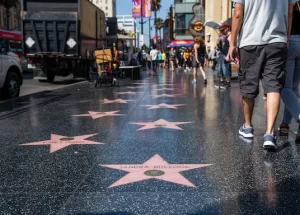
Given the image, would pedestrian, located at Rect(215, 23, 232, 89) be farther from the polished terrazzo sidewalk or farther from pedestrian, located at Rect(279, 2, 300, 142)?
pedestrian, located at Rect(279, 2, 300, 142)

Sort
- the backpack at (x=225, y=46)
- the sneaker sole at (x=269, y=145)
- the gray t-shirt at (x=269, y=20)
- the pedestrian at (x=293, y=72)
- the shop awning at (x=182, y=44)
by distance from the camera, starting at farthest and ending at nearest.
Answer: the shop awning at (x=182, y=44)
the backpack at (x=225, y=46)
the pedestrian at (x=293, y=72)
the gray t-shirt at (x=269, y=20)
the sneaker sole at (x=269, y=145)

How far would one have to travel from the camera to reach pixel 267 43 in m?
4.07

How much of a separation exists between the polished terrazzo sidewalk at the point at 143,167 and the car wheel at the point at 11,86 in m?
3.92

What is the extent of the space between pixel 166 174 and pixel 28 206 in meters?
1.23

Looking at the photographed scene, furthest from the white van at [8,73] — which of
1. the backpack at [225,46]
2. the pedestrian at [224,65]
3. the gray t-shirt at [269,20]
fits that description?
the gray t-shirt at [269,20]

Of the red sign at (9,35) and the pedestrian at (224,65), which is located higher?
the red sign at (9,35)

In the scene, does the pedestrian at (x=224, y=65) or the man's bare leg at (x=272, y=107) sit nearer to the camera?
the man's bare leg at (x=272, y=107)

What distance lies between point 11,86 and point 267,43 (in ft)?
26.9

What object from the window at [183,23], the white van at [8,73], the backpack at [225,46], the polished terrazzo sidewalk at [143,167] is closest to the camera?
the polished terrazzo sidewalk at [143,167]

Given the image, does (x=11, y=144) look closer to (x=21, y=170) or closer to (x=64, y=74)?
(x=21, y=170)

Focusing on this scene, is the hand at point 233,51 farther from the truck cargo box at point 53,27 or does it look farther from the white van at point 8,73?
the truck cargo box at point 53,27

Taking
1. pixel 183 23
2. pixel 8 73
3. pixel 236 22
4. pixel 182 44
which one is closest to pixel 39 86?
pixel 8 73

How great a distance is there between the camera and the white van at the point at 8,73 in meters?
10.1

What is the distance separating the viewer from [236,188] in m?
3.00
